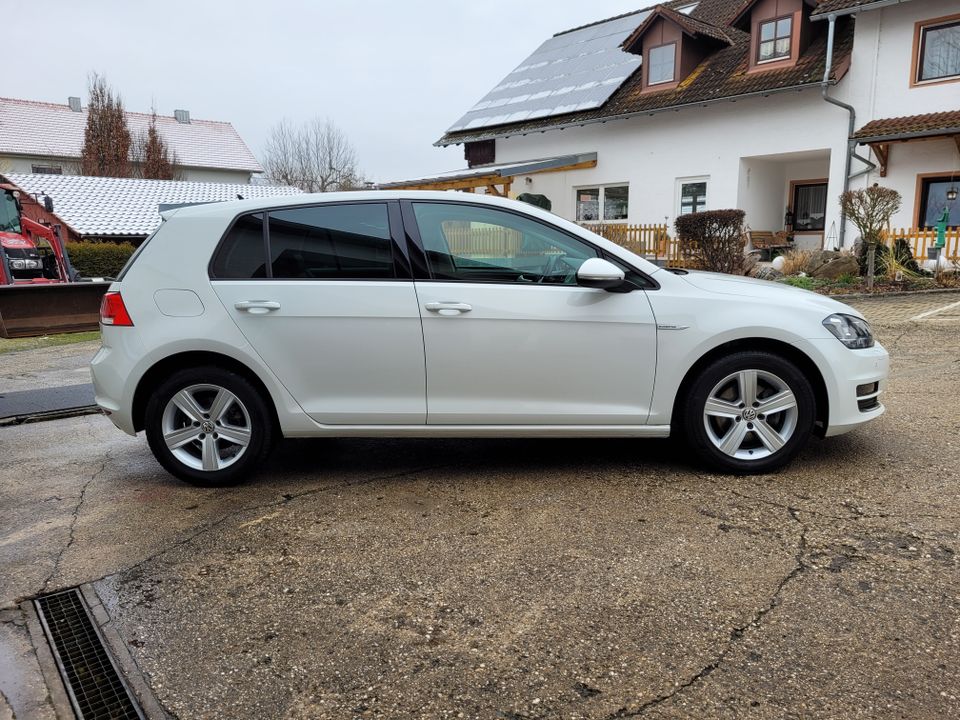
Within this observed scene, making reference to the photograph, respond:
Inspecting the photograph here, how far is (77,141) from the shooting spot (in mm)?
45344

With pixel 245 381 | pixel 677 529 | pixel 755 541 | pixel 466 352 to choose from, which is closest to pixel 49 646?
pixel 245 381

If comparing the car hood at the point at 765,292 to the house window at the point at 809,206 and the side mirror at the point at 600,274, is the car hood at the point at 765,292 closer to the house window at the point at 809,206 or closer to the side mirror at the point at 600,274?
the side mirror at the point at 600,274

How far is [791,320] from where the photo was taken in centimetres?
409

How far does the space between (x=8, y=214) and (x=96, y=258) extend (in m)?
9.01

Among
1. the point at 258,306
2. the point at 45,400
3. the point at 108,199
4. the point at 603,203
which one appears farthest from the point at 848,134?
the point at 108,199

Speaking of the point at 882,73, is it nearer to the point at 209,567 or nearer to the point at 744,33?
the point at 744,33

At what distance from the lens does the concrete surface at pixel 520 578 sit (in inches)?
93.1

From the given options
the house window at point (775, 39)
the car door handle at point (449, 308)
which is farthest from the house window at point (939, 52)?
the car door handle at point (449, 308)

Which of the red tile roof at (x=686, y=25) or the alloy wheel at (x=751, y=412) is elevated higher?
the red tile roof at (x=686, y=25)

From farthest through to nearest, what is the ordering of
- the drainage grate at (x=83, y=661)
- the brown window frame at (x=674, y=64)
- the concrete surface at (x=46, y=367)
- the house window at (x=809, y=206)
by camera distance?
the brown window frame at (x=674, y=64), the house window at (x=809, y=206), the concrete surface at (x=46, y=367), the drainage grate at (x=83, y=661)

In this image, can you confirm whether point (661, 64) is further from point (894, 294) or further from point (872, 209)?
point (894, 294)

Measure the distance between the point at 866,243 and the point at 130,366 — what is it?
13.8 m

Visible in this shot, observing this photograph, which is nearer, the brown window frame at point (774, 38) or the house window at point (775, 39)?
the brown window frame at point (774, 38)

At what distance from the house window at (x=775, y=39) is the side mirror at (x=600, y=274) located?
1666cm
